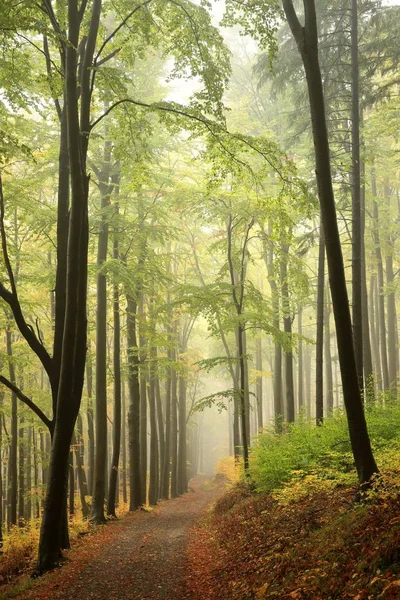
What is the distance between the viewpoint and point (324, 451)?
9750mm

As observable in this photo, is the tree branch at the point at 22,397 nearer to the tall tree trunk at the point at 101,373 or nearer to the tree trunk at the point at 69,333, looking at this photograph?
the tree trunk at the point at 69,333

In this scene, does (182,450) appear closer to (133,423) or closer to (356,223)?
(133,423)

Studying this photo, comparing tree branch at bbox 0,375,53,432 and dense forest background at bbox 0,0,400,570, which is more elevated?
dense forest background at bbox 0,0,400,570

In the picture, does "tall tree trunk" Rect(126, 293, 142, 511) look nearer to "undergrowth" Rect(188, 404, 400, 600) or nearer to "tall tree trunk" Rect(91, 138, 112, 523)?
"tall tree trunk" Rect(91, 138, 112, 523)

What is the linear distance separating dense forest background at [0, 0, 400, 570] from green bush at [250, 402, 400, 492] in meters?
2.02

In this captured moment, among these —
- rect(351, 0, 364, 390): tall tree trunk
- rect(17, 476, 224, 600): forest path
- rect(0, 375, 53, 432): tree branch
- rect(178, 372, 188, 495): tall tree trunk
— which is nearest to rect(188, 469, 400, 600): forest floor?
rect(17, 476, 224, 600): forest path

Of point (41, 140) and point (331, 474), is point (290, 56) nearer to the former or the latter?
point (41, 140)

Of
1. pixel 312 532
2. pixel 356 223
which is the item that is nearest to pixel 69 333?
pixel 312 532

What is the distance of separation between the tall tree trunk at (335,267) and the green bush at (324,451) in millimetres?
1234

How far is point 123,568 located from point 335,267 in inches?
260

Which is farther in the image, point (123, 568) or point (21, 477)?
point (21, 477)

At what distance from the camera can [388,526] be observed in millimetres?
4965

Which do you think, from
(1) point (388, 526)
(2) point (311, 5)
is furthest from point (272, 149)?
(1) point (388, 526)

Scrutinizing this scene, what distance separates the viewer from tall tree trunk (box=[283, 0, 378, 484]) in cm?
688
